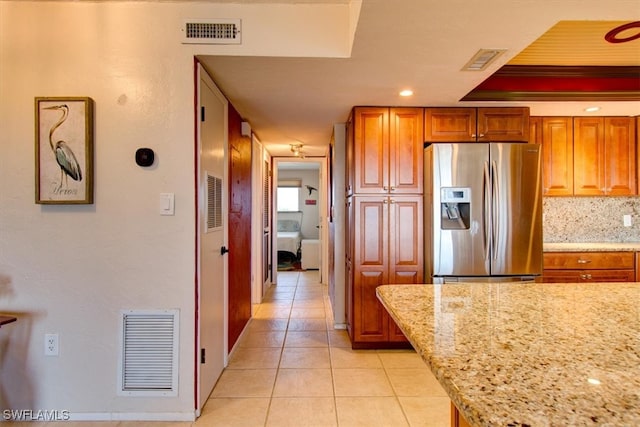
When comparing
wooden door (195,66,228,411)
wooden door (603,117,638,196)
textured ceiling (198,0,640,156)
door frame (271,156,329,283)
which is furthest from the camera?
door frame (271,156,329,283)

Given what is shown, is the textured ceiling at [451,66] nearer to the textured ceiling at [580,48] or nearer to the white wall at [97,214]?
→ the textured ceiling at [580,48]

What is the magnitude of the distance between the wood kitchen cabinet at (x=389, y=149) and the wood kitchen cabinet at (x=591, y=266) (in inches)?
54.6

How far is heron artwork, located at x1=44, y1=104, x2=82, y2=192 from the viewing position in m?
1.96

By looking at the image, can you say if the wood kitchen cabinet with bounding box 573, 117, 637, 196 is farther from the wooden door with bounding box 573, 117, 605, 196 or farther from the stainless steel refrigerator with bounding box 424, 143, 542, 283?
the stainless steel refrigerator with bounding box 424, 143, 542, 283

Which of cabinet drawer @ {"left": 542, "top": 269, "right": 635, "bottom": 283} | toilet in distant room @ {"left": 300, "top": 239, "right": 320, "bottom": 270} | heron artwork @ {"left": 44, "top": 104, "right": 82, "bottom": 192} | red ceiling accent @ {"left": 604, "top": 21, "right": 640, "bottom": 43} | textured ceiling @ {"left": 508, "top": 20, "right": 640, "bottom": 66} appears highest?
textured ceiling @ {"left": 508, "top": 20, "right": 640, "bottom": 66}

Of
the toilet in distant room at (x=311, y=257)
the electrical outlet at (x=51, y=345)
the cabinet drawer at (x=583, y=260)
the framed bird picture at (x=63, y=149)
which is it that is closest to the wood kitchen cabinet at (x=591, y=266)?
the cabinet drawer at (x=583, y=260)

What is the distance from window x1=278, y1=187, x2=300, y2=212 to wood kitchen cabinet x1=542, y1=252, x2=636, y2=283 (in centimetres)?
657

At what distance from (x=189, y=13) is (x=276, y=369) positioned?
250 cm

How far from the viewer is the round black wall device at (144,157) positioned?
Answer: 78.5 inches

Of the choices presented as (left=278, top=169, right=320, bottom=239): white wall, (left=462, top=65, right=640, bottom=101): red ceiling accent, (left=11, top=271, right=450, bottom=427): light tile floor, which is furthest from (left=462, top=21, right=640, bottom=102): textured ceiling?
(left=278, top=169, right=320, bottom=239): white wall

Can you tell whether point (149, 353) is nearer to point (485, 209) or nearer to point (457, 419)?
point (457, 419)

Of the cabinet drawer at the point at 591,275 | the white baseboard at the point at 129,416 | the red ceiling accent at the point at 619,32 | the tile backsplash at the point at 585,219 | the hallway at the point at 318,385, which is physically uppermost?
the red ceiling accent at the point at 619,32

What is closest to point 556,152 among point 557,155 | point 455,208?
point 557,155

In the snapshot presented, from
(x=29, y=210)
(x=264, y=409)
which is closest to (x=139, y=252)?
(x=29, y=210)
